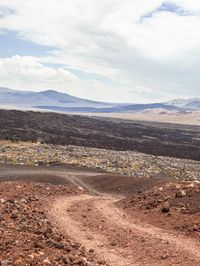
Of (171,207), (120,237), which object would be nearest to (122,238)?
(120,237)

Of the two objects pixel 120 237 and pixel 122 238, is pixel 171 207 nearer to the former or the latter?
pixel 120 237

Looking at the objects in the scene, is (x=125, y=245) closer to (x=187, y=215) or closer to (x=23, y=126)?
(x=187, y=215)

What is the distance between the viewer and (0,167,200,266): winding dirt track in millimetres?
18297

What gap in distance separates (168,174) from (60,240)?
4675 cm

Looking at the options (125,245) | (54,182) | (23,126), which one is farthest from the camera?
(23,126)

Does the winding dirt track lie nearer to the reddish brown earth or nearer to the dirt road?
the dirt road

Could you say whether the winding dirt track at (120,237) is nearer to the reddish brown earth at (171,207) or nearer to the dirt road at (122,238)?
the dirt road at (122,238)

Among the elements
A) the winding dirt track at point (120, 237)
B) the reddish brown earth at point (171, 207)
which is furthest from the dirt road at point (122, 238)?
the reddish brown earth at point (171, 207)

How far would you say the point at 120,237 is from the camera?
70.8 feet

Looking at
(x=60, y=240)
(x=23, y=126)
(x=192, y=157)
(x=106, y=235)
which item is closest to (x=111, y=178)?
(x=106, y=235)

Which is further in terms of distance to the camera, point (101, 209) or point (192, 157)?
point (192, 157)

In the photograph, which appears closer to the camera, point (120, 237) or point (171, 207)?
point (120, 237)

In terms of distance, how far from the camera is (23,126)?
4818 inches

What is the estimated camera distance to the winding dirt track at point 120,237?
18297mm
